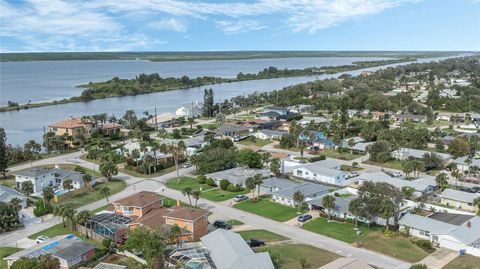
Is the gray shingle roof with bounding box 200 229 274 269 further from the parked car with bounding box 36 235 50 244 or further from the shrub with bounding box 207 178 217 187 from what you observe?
the shrub with bounding box 207 178 217 187

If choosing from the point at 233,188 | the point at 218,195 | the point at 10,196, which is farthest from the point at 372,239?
the point at 10,196

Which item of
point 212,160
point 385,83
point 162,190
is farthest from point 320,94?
point 162,190

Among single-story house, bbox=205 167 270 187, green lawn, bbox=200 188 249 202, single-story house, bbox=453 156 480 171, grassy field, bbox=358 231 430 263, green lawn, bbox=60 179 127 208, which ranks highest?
single-story house, bbox=453 156 480 171

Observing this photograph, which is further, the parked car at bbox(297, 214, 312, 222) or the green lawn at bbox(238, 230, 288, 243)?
the parked car at bbox(297, 214, 312, 222)

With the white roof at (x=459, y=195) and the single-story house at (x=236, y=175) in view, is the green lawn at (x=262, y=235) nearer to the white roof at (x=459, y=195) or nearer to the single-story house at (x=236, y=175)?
the single-story house at (x=236, y=175)

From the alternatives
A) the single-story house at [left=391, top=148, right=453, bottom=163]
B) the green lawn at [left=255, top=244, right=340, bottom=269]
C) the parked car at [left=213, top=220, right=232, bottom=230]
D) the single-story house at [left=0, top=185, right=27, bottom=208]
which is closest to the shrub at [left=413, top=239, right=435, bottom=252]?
the green lawn at [left=255, top=244, right=340, bottom=269]

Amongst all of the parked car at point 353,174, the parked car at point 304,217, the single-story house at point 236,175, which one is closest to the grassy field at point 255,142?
the single-story house at point 236,175
